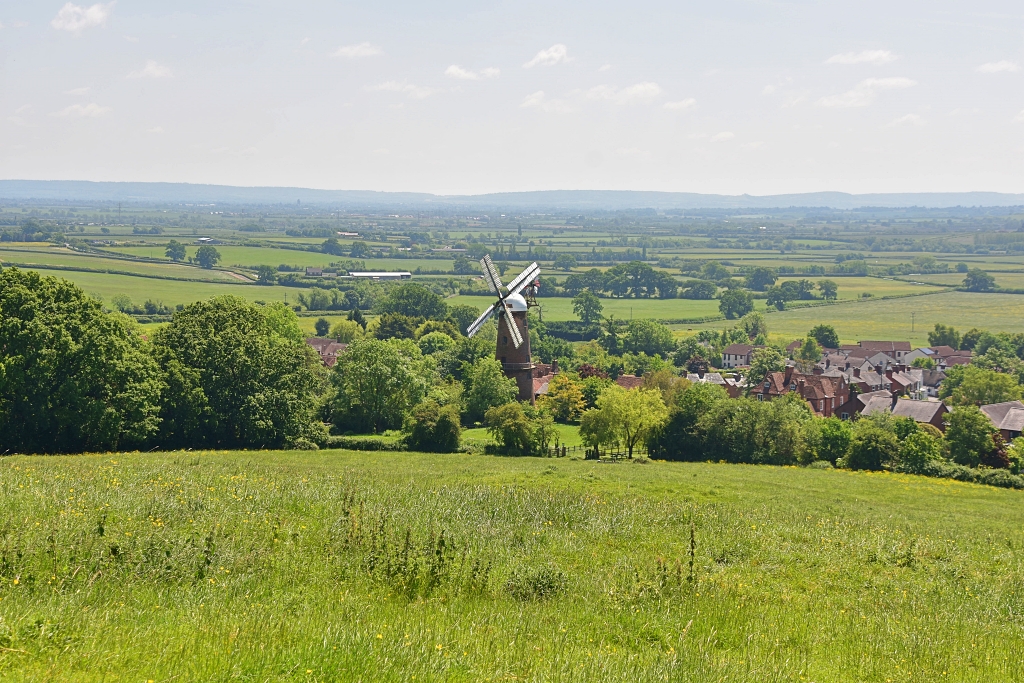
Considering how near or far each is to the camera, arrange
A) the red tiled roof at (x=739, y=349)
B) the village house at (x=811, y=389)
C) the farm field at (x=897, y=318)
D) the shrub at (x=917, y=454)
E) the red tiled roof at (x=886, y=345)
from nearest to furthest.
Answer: the shrub at (x=917, y=454), the village house at (x=811, y=389), the red tiled roof at (x=886, y=345), the red tiled roof at (x=739, y=349), the farm field at (x=897, y=318)

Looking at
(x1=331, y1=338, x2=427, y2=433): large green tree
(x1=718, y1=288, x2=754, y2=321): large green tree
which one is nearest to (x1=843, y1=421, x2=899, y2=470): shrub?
(x1=331, y1=338, x2=427, y2=433): large green tree

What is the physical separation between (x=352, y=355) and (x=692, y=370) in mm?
65699

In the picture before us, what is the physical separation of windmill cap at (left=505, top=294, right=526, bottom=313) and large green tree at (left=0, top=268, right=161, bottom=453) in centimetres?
3382

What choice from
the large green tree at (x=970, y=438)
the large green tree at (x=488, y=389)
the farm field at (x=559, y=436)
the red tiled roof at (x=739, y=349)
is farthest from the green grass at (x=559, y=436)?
the red tiled roof at (x=739, y=349)

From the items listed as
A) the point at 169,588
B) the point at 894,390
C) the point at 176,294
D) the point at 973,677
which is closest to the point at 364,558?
the point at 169,588

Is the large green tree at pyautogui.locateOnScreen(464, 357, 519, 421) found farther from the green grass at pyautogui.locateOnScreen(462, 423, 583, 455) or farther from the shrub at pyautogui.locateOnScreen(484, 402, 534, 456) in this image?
the shrub at pyautogui.locateOnScreen(484, 402, 534, 456)

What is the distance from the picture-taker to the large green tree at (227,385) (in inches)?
1870

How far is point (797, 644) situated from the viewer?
13977 mm

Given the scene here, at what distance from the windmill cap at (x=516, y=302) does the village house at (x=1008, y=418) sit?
1552 inches

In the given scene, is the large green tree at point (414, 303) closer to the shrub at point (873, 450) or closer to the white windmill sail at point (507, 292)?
the white windmill sail at point (507, 292)

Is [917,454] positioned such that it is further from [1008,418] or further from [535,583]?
[535,583]

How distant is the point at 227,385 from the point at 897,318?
155m

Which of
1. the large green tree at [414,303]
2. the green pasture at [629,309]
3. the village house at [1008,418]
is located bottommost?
the green pasture at [629,309]

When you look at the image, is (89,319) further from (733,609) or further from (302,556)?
(733,609)
